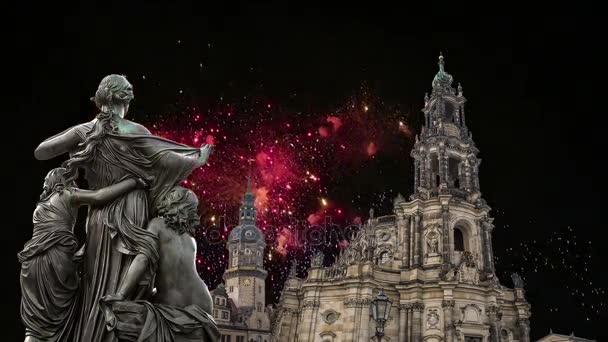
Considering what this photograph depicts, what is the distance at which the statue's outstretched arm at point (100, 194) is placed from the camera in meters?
4.06

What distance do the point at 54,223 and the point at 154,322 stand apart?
3.31 ft

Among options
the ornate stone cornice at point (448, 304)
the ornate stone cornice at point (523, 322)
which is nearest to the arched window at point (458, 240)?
the ornate stone cornice at point (448, 304)

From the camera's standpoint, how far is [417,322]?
4034 cm

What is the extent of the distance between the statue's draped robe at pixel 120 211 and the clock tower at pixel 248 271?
190 ft

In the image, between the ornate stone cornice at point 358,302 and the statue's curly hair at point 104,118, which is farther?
the ornate stone cornice at point 358,302

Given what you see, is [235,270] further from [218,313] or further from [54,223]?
[54,223]

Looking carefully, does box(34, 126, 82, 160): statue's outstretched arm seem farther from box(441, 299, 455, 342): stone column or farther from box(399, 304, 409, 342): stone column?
box(399, 304, 409, 342): stone column

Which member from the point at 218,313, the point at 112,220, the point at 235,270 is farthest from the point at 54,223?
the point at 235,270

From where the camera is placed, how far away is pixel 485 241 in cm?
4441

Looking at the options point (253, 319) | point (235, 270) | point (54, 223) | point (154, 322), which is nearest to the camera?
point (154, 322)

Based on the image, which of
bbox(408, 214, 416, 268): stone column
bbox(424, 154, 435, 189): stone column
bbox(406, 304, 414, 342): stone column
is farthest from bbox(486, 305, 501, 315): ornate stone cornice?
bbox(424, 154, 435, 189): stone column

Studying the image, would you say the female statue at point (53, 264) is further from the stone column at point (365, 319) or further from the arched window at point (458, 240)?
A: the arched window at point (458, 240)

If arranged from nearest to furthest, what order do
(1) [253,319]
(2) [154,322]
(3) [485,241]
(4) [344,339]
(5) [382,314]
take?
1. (2) [154,322]
2. (5) [382,314]
3. (4) [344,339]
4. (3) [485,241]
5. (1) [253,319]

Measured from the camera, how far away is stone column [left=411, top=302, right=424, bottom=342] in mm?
→ 39719
